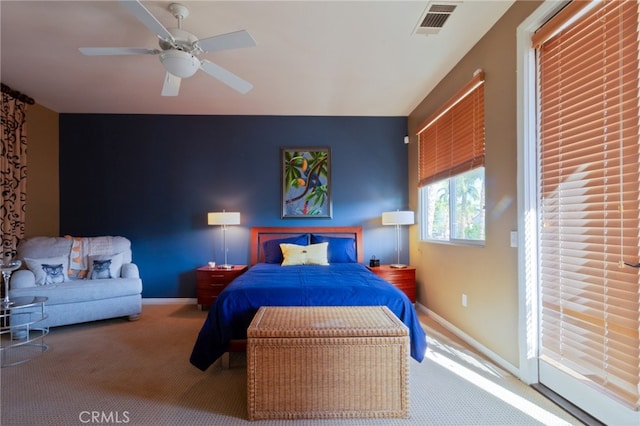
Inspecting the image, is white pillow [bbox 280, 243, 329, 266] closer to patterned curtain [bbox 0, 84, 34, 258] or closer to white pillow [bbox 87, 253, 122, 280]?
white pillow [bbox 87, 253, 122, 280]

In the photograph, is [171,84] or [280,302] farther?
[171,84]

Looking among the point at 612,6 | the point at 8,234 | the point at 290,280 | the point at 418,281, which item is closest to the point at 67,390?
the point at 290,280

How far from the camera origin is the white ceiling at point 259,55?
2.24 m

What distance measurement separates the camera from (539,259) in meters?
2.05

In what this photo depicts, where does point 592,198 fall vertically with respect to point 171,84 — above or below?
below

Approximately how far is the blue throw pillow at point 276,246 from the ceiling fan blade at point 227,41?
2.53 metres

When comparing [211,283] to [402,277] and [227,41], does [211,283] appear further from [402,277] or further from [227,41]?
[227,41]

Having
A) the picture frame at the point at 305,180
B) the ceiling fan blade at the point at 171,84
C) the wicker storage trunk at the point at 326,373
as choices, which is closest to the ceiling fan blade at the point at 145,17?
the ceiling fan blade at the point at 171,84

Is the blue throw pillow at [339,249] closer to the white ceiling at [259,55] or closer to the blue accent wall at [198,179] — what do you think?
the blue accent wall at [198,179]

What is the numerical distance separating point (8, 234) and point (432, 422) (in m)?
4.84

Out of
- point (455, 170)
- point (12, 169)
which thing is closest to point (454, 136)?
point (455, 170)

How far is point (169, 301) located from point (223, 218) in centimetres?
151

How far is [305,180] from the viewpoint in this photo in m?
4.38

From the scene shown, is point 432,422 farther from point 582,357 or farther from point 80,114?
point 80,114
